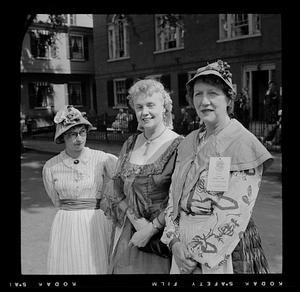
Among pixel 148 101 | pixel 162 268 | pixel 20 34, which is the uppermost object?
pixel 20 34

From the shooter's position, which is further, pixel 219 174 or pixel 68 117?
pixel 68 117

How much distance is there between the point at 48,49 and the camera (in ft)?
25.0

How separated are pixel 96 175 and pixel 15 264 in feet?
1.43

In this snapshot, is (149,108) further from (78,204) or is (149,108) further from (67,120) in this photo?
(78,204)

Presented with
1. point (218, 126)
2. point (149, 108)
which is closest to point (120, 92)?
point (149, 108)

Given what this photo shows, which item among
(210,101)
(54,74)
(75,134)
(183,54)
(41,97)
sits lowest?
(75,134)

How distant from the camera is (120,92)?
8938 mm

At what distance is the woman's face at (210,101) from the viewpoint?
1.06m

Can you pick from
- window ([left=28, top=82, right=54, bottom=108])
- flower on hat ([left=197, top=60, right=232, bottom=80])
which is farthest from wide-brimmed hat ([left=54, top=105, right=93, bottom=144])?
window ([left=28, top=82, right=54, bottom=108])

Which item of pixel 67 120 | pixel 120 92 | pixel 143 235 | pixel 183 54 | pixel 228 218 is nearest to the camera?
pixel 228 218

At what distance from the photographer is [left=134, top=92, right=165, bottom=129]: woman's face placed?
1249 millimetres

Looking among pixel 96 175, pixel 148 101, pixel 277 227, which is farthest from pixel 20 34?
pixel 277 227

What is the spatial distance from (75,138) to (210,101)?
62cm

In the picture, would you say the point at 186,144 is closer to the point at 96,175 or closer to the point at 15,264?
the point at 96,175
